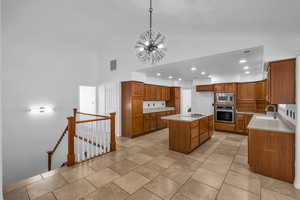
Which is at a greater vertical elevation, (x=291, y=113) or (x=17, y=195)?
(x=291, y=113)

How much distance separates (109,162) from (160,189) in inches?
55.7

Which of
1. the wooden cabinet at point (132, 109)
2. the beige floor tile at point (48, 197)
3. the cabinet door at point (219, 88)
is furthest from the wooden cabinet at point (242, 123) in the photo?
the beige floor tile at point (48, 197)

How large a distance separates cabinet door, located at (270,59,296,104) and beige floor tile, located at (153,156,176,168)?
2.43 meters

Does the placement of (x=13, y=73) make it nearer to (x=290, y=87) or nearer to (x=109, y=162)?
(x=109, y=162)

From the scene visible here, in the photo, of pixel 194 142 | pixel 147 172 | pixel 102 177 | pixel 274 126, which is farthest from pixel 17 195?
pixel 274 126

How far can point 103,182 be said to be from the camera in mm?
2293

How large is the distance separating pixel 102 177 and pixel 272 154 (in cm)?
321

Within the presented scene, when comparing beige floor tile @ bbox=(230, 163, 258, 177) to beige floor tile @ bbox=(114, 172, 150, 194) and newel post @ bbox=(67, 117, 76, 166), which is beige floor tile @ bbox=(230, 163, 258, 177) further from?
newel post @ bbox=(67, 117, 76, 166)

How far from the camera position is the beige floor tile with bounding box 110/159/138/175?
265 centimetres

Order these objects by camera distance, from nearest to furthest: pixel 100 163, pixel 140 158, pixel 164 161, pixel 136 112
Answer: pixel 100 163, pixel 164 161, pixel 140 158, pixel 136 112

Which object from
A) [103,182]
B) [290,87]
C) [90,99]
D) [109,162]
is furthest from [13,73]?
[290,87]

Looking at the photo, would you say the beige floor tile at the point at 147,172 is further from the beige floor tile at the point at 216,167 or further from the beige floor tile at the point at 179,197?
the beige floor tile at the point at 216,167

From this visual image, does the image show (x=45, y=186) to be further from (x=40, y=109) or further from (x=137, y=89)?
(x=137, y=89)

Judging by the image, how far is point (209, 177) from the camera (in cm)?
244
